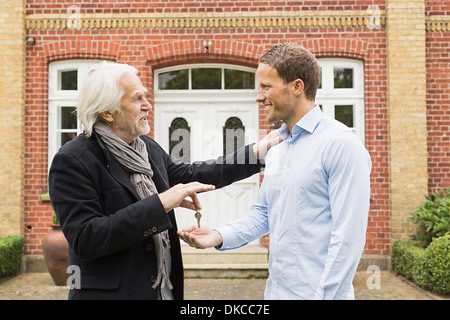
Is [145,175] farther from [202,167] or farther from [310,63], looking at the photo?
[310,63]

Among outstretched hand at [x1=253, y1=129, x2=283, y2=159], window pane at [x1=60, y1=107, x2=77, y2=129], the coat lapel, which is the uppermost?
window pane at [x1=60, y1=107, x2=77, y2=129]

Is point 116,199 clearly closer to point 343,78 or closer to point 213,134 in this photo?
point 213,134

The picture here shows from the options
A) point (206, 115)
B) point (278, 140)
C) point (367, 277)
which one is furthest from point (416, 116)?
point (278, 140)

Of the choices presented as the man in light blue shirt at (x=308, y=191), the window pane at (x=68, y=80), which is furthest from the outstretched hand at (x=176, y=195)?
the window pane at (x=68, y=80)

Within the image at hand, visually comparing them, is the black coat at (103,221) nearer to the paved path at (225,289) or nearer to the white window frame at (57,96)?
the paved path at (225,289)

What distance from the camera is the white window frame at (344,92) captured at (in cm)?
798

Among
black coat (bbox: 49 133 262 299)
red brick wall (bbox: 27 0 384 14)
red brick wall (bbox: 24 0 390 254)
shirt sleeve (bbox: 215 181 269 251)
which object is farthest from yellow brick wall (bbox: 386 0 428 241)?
black coat (bbox: 49 133 262 299)

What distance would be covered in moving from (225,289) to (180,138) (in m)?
2.96

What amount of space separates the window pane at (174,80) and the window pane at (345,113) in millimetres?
2740

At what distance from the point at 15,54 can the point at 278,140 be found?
256 inches

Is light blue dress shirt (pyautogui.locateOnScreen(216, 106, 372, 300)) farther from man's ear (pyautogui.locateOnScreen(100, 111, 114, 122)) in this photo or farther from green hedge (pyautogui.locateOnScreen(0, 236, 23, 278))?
green hedge (pyautogui.locateOnScreen(0, 236, 23, 278))

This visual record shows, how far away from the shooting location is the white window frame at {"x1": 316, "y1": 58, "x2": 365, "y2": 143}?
7.98 meters

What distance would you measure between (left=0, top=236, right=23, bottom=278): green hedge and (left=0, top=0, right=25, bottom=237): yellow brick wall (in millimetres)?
263

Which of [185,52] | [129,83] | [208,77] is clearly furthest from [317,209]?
[208,77]
